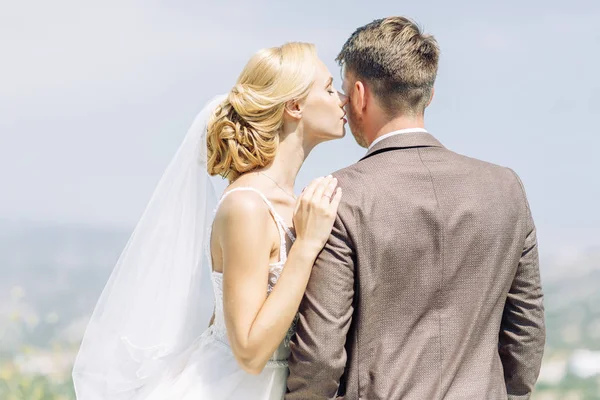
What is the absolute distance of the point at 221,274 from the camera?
2742mm

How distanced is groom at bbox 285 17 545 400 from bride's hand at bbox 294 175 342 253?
0.08 feet

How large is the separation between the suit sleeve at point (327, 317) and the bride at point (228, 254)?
35 millimetres

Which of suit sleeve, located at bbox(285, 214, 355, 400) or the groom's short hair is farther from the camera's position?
the groom's short hair

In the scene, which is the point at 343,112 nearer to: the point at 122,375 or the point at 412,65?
the point at 412,65

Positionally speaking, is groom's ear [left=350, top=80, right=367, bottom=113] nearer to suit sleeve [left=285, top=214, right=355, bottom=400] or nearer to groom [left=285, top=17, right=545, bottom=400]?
groom [left=285, top=17, right=545, bottom=400]

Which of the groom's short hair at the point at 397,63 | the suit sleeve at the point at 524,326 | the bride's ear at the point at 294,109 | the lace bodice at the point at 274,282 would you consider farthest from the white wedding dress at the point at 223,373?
the suit sleeve at the point at 524,326

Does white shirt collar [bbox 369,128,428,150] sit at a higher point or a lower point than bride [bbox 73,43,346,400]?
higher

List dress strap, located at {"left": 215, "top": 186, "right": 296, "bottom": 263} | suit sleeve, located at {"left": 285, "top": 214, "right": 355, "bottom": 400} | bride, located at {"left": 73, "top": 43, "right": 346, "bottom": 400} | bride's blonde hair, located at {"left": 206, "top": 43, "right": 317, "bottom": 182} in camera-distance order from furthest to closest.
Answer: bride's blonde hair, located at {"left": 206, "top": 43, "right": 317, "bottom": 182} < dress strap, located at {"left": 215, "top": 186, "right": 296, "bottom": 263} < bride, located at {"left": 73, "top": 43, "right": 346, "bottom": 400} < suit sleeve, located at {"left": 285, "top": 214, "right": 355, "bottom": 400}

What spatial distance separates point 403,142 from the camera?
2.54 m

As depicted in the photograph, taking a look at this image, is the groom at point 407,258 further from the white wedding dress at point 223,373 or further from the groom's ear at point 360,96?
the white wedding dress at point 223,373

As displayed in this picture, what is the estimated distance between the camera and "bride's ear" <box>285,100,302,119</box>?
2.83 meters

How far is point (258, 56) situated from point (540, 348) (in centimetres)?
129

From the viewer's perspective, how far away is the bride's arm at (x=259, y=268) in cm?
247

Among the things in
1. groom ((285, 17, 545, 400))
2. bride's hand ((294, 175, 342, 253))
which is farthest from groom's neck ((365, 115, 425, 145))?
bride's hand ((294, 175, 342, 253))
